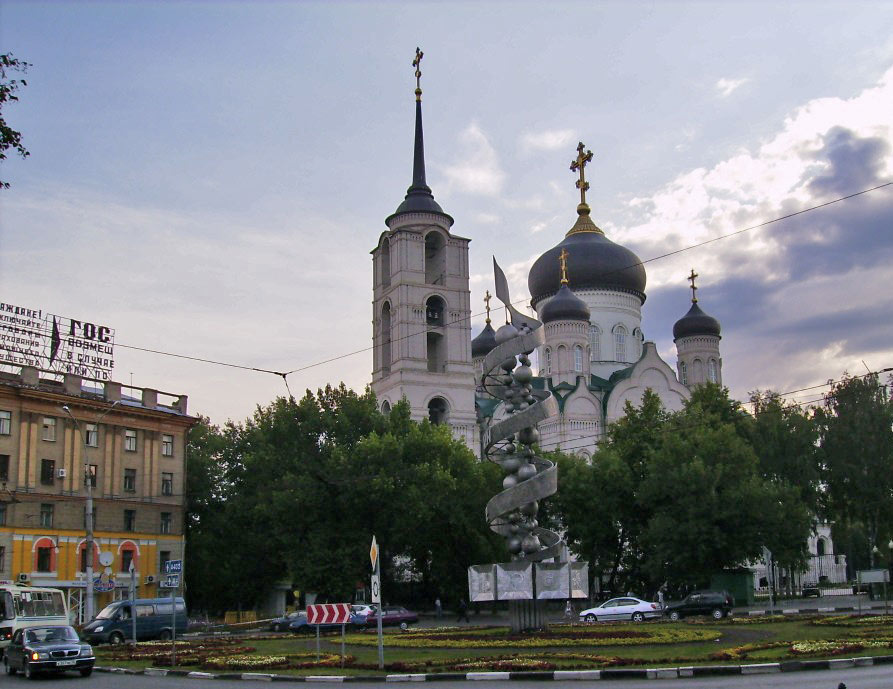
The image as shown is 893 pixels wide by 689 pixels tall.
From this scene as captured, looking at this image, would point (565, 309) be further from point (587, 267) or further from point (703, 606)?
point (703, 606)

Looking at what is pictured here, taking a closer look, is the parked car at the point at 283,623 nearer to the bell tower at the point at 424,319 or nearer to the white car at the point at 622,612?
the white car at the point at 622,612

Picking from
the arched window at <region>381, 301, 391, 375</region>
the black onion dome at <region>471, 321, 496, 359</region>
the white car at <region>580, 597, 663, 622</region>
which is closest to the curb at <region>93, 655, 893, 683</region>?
the white car at <region>580, 597, 663, 622</region>

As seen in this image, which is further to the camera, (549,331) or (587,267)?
(587,267)

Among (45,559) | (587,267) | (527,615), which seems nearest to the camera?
(527,615)

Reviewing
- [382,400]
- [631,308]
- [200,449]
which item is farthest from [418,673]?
[631,308]

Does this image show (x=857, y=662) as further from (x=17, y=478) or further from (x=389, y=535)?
(x=17, y=478)

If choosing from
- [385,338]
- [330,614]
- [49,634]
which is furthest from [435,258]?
[49,634]

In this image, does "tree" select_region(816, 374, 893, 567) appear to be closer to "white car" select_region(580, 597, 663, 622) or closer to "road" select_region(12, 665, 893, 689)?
"white car" select_region(580, 597, 663, 622)

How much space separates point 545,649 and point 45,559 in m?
32.2

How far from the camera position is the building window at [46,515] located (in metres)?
47.6

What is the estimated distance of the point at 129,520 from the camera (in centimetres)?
5169

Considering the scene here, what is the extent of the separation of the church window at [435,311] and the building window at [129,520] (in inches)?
1146

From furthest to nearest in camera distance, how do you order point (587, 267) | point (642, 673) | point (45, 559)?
point (587, 267), point (45, 559), point (642, 673)

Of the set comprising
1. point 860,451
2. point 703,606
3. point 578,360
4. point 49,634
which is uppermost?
point 578,360
